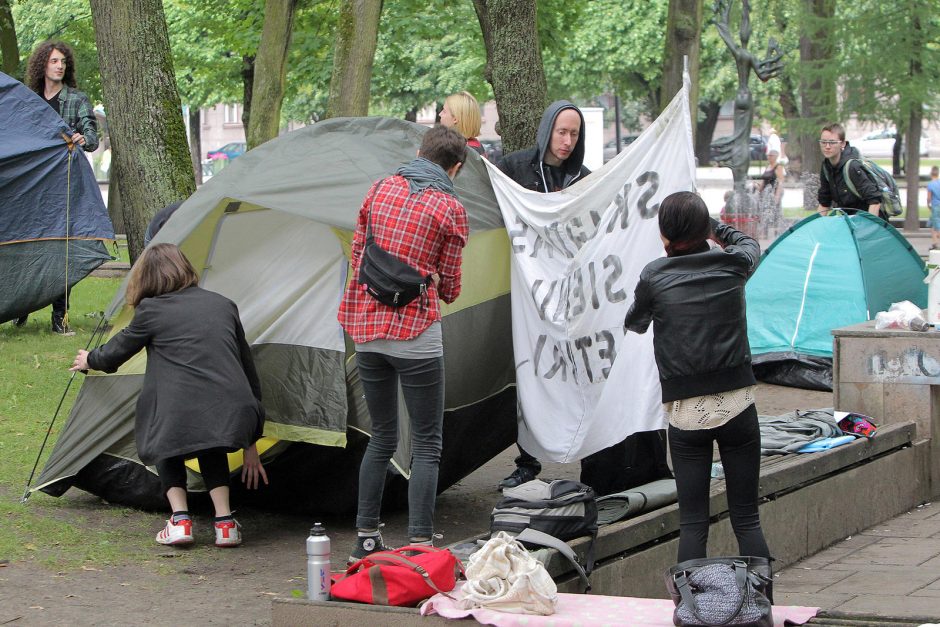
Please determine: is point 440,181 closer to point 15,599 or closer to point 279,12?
point 15,599

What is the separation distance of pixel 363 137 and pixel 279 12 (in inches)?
350

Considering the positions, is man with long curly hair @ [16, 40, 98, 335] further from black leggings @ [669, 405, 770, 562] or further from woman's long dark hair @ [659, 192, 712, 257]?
black leggings @ [669, 405, 770, 562]

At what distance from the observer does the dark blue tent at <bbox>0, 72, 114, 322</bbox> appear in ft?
33.3

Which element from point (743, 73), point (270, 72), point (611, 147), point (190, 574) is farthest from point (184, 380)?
point (611, 147)

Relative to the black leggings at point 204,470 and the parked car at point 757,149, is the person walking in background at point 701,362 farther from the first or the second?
the parked car at point 757,149

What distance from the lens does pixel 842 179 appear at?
10.8 m

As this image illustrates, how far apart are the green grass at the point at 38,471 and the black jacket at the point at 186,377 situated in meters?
0.49

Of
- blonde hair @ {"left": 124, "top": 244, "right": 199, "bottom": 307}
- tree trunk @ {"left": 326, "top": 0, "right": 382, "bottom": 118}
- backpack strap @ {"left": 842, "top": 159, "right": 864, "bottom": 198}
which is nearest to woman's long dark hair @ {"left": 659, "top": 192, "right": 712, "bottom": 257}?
blonde hair @ {"left": 124, "top": 244, "right": 199, "bottom": 307}

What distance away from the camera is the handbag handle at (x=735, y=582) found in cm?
390

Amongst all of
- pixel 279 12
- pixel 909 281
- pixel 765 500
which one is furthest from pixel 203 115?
pixel 765 500

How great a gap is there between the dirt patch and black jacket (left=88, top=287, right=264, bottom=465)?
521mm

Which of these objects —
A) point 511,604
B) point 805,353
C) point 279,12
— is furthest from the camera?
point 279,12

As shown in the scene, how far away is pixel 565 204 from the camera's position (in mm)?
6188

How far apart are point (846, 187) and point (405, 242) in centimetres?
674
